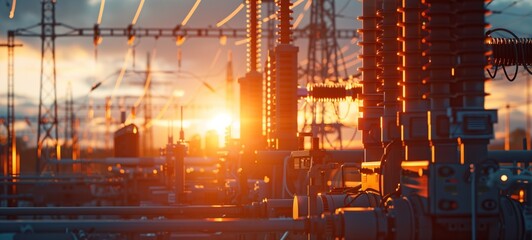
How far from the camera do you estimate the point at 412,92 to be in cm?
1142

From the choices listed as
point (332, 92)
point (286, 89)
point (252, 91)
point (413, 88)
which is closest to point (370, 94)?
point (413, 88)

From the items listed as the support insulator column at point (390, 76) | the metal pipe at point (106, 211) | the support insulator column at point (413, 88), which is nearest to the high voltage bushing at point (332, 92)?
the support insulator column at point (390, 76)

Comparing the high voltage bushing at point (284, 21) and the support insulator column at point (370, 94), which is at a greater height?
the high voltage bushing at point (284, 21)

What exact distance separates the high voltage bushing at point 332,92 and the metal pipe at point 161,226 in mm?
12606

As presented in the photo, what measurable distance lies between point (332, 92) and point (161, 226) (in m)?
13.3

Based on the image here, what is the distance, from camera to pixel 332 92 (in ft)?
75.3

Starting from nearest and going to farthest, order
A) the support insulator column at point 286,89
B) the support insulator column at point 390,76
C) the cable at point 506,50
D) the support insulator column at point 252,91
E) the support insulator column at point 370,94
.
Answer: the support insulator column at point 390,76 → the support insulator column at point 370,94 → the cable at point 506,50 → the support insulator column at point 286,89 → the support insulator column at point 252,91

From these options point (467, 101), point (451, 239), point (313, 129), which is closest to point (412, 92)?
point (467, 101)

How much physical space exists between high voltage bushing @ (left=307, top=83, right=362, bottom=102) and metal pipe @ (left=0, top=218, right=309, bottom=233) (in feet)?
41.4

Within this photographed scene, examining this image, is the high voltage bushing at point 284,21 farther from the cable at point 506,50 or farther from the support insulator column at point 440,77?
the support insulator column at point 440,77

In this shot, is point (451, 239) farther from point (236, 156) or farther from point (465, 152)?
point (236, 156)

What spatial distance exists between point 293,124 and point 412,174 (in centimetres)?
1186

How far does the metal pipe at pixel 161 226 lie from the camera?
32.9 feet

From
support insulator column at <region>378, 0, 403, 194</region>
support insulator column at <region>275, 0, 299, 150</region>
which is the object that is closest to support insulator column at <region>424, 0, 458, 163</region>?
support insulator column at <region>378, 0, 403, 194</region>
